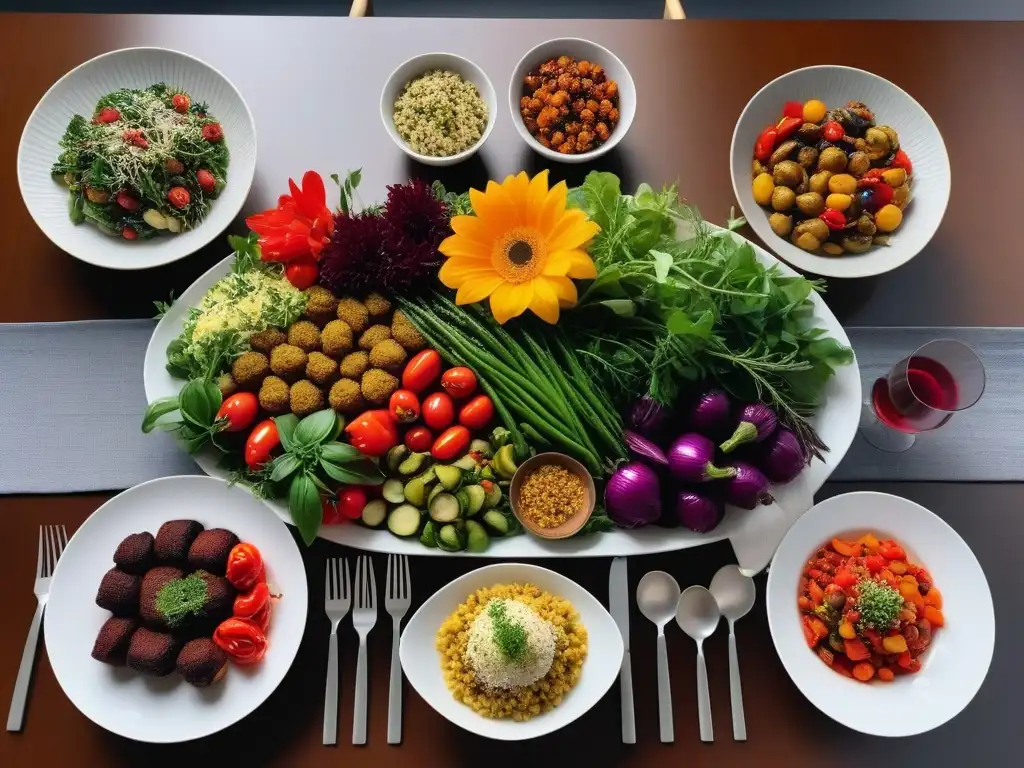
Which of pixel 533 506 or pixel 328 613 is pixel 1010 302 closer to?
pixel 533 506

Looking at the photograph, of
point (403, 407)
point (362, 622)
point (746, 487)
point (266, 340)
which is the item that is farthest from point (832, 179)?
point (362, 622)

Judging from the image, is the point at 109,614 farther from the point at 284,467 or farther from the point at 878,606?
the point at 878,606

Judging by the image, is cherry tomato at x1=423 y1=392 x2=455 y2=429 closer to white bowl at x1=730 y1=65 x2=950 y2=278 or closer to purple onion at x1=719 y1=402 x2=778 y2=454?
purple onion at x1=719 y1=402 x2=778 y2=454

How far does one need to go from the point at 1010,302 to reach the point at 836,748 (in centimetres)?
103

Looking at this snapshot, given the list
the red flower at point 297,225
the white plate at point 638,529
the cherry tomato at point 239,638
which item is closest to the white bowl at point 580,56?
the white plate at point 638,529

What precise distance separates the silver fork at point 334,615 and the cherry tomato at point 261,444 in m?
0.24

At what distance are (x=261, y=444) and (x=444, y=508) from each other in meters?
0.37

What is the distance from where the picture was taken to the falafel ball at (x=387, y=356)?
4.71ft

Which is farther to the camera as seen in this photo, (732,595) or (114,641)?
(732,595)

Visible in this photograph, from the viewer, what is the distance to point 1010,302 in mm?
1618

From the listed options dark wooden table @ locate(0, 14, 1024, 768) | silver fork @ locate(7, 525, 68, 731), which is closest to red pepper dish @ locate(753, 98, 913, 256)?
dark wooden table @ locate(0, 14, 1024, 768)

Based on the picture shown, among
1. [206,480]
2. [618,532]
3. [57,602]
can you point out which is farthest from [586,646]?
[57,602]

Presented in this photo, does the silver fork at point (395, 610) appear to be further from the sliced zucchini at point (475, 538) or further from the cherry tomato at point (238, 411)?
the cherry tomato at point (238, 411)

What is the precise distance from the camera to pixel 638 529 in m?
1.41
